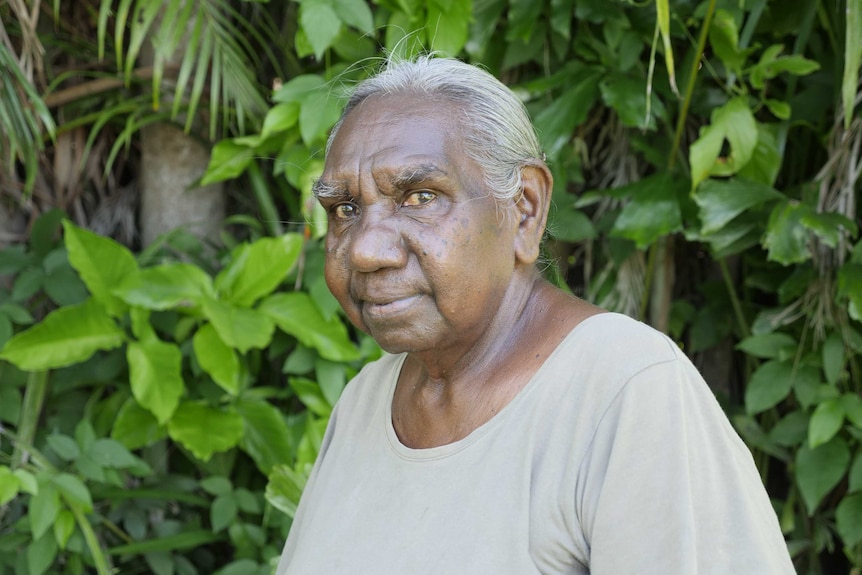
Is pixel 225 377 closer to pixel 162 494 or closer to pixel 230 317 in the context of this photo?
pixel 230 317

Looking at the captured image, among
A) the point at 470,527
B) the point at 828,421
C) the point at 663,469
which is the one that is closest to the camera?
the point at 663,469

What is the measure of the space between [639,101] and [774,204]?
0.41 m

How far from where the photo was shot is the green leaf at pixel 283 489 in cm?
203

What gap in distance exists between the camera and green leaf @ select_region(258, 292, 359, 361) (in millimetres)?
2445

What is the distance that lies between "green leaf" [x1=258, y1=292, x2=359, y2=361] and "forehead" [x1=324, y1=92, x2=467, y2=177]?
122 centimetres

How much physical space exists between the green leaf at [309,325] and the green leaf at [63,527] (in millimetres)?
671

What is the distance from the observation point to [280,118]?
2.46m

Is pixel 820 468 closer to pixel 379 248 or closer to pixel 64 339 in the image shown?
pixel 379 248

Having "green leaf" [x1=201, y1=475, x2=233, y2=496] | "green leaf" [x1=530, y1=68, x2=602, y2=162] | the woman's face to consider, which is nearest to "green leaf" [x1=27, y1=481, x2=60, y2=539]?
"green leaf" [x1=201, y1=475, x2=233, y2=496]

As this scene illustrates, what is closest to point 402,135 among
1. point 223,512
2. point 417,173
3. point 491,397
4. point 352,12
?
point 417,173

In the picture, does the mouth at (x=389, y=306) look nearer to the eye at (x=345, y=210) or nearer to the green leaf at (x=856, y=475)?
the eye at (x=345, y=210)

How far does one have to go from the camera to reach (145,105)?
9.31 feet

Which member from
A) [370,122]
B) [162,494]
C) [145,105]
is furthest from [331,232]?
[145,105]

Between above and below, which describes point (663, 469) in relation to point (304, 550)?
above
